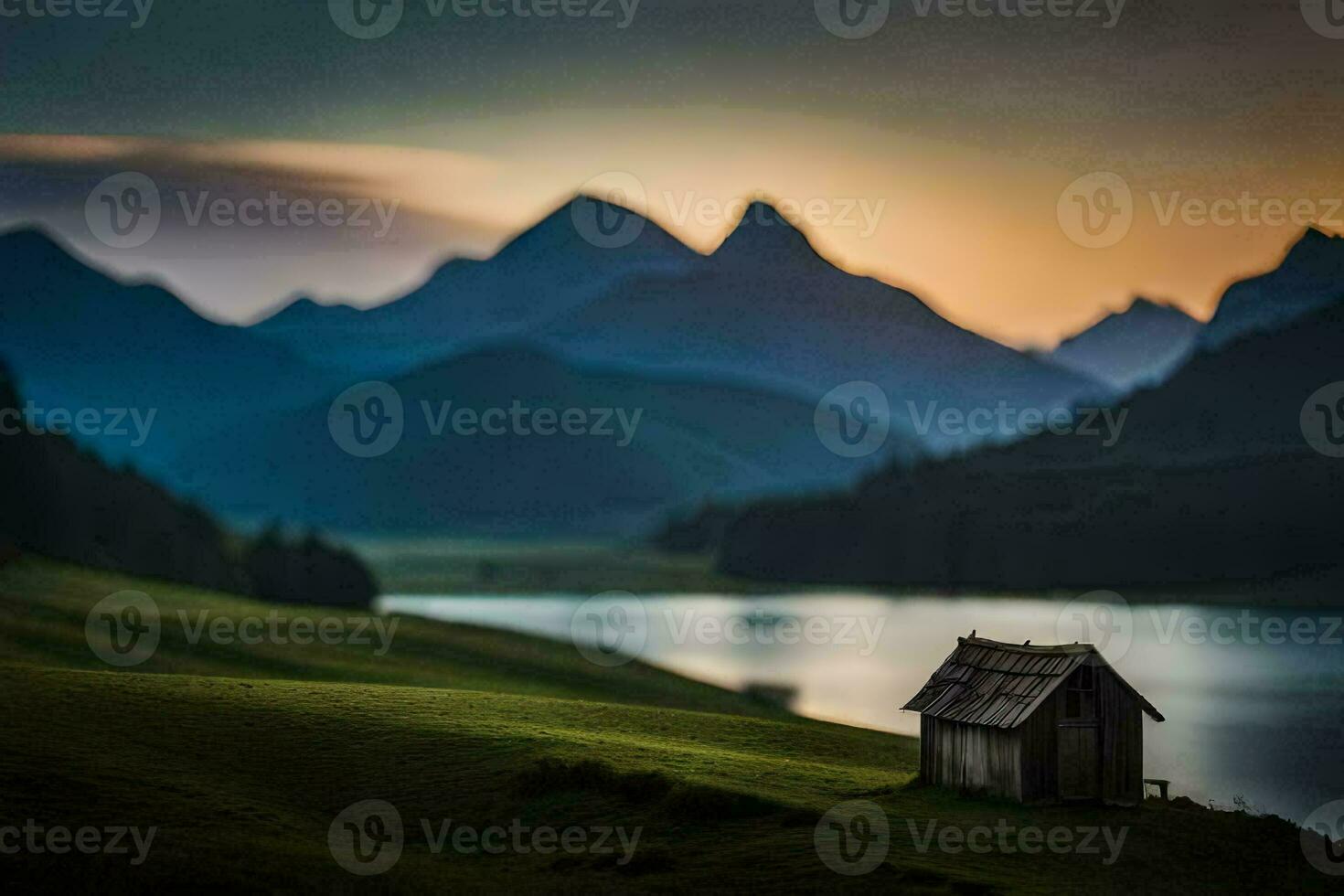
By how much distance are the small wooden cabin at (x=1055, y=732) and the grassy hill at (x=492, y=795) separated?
695 mm

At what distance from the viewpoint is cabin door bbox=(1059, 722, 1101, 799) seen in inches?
1483

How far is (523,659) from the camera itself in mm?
88562

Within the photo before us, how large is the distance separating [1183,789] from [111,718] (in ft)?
123

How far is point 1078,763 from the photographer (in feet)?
124

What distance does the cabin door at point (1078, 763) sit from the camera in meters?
37.7

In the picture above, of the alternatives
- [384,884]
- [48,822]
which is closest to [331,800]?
[48,822]
